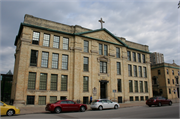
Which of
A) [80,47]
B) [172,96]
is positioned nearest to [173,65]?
[172,96]

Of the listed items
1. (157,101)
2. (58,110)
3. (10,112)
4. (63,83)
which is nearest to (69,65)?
(63,83)

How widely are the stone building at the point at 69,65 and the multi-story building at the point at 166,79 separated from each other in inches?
602

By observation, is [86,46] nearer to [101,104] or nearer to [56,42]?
[56,42]

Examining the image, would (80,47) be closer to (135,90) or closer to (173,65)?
(135,90)

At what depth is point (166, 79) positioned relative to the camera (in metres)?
46.1

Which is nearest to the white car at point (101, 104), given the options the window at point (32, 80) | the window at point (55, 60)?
the window at point (55, 60)

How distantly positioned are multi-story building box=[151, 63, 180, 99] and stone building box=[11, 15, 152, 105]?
15.3m

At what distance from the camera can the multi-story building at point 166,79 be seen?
4601 centimetres

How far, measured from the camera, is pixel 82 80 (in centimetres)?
2683

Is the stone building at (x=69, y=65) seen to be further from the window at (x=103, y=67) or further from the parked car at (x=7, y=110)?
the parked car at (x=7, y=110)

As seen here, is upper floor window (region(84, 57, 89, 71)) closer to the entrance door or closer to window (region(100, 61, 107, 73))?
window (region(100, 61, 107, 73))

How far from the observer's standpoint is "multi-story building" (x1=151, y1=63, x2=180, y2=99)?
46006 millimetres

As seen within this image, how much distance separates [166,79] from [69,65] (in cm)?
3444

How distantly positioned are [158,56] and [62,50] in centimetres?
7726
